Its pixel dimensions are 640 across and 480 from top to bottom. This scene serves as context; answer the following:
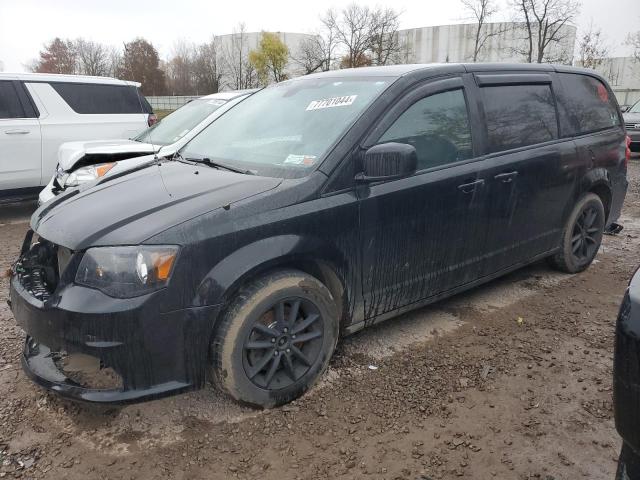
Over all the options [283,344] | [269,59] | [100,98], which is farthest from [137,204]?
[269,59]

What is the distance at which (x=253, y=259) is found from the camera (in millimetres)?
2504

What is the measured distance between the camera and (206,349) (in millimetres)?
2475

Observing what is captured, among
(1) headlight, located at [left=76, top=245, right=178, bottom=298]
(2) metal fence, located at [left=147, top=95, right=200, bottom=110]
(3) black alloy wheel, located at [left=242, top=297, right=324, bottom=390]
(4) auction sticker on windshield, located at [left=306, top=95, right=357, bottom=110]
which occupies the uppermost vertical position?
(2) metal fence, located at [left=147, top=95, right=200, bottom=110]

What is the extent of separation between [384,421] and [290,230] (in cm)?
111

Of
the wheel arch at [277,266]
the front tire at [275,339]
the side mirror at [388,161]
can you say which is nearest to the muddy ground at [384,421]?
the front tire at [275,339]

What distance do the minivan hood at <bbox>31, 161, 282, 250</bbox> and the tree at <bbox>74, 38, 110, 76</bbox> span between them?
188 feet

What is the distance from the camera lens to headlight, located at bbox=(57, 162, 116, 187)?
213 inches

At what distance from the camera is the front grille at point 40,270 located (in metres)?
2.62

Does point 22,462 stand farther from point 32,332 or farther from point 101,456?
point 32,332

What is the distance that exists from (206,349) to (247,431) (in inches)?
19.4

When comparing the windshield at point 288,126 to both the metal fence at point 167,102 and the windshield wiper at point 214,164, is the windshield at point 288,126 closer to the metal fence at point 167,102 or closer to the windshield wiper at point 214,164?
the windshield wiper at point 214,164

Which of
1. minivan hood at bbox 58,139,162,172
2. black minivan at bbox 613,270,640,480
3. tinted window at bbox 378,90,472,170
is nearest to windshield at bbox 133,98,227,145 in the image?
minivan hood at bbox 58,139,162,172

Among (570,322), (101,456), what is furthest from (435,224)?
(101,456)

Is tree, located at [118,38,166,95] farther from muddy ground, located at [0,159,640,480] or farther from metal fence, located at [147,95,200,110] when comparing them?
muddy ground, located at [0,159,640,480]
